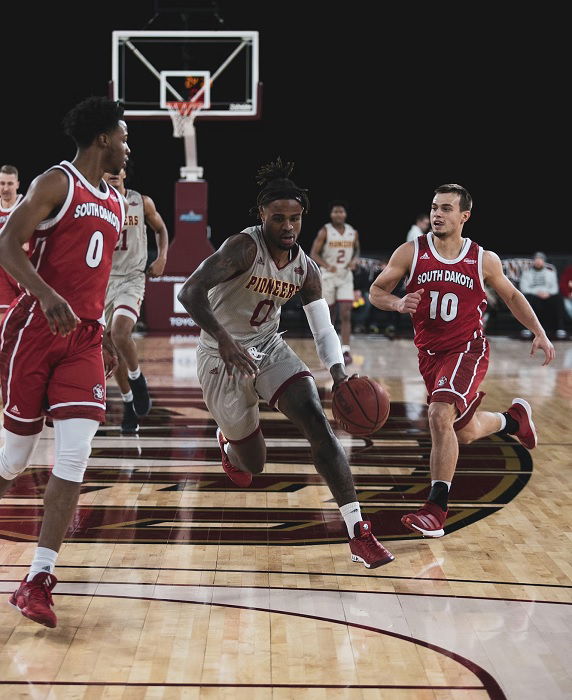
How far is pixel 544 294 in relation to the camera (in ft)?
52.7

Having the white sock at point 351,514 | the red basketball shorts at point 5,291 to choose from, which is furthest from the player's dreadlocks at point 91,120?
the red basketball shorts at point 5,291

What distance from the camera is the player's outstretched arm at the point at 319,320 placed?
476 cm

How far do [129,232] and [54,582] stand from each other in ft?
14.1

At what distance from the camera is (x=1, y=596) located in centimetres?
393

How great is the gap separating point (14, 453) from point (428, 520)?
1988 millimetres

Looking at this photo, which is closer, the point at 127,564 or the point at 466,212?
the point at 127,564

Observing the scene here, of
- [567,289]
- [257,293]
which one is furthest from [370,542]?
[567,289]

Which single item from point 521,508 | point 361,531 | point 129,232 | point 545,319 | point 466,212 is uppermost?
point 466,212

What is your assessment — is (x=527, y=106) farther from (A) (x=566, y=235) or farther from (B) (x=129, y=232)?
(B) (x=129, y=232)

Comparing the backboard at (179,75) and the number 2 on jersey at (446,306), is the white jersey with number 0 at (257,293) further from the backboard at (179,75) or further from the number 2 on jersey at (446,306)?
the backboard at (179,75)

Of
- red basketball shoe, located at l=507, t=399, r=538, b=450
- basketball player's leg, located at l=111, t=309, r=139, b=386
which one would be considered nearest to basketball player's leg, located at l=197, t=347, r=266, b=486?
red basketball shoe, located at l=507, t=399, r=538, b=450

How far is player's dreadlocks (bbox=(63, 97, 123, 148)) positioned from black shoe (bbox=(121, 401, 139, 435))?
12.3 ft

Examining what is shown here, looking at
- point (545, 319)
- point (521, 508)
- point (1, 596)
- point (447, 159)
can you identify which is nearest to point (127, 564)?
point (1, 596)

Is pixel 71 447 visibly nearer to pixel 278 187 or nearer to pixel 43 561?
pixel 43 561
